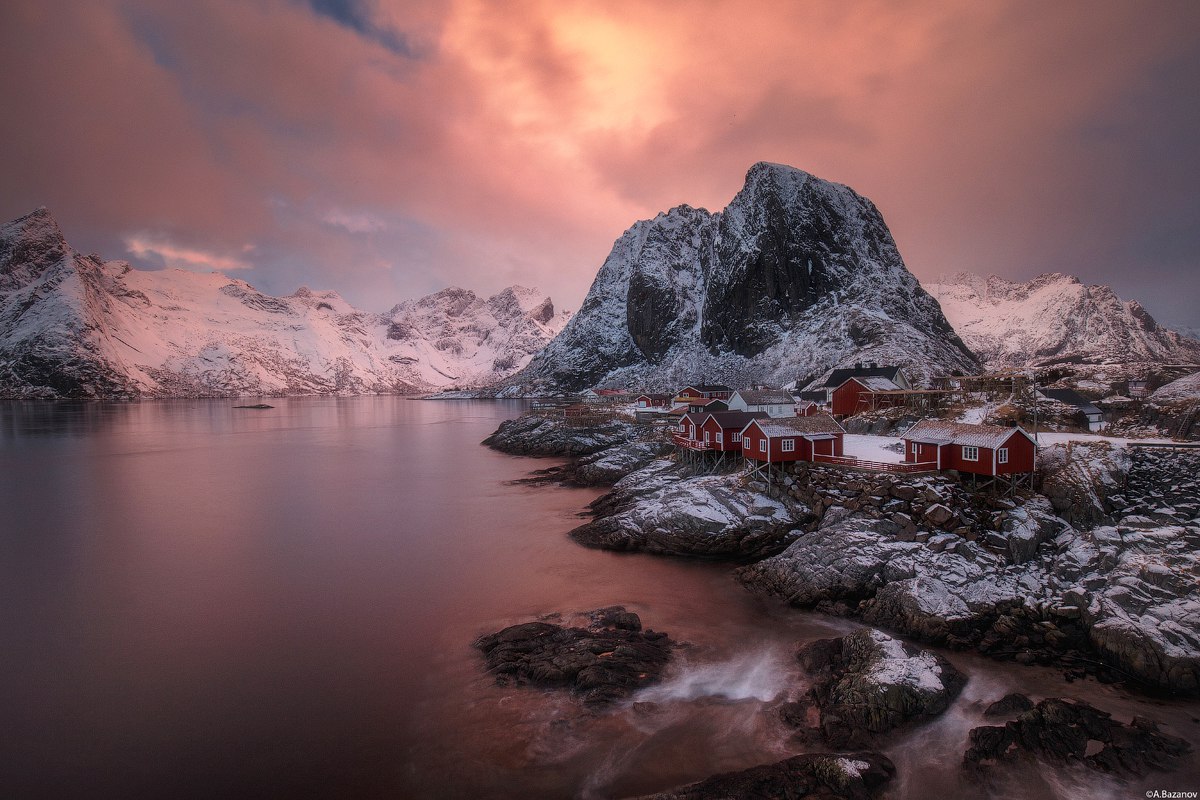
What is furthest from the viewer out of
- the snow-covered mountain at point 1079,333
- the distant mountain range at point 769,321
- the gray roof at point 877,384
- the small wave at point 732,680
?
the snow-covered mountain at point 1079,333

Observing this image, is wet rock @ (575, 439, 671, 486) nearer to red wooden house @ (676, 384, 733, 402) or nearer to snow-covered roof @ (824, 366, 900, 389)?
snow-covered roof @ (824, 366, 900, 389)

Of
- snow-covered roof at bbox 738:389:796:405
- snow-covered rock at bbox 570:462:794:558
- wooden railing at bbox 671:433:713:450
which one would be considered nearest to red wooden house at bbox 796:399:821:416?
snow-covered roof at bbox 738:389:796:405

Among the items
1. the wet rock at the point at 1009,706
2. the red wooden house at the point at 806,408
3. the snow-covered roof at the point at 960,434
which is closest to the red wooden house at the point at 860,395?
the red wooden house at the point at 806,408

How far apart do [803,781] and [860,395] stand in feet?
157

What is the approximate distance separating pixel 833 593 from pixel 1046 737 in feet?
28.7

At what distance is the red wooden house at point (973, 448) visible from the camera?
80.9ft

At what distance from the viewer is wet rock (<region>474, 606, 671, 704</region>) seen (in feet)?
Answer: 53.0

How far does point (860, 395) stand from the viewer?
53094 mm

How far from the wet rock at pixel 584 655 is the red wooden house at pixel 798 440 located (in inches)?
581

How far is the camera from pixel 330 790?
12656 millimetres

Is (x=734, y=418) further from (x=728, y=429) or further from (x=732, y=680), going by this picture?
(x=732, y=680)

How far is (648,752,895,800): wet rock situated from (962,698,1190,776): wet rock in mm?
2705

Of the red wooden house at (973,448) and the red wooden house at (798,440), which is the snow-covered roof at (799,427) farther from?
the red wooden house at (973,448)

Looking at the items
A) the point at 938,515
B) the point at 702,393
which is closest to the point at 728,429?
the point at 938,515
